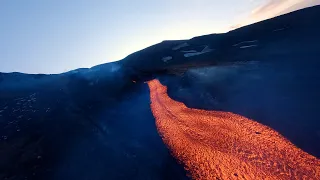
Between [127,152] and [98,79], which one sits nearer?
[127,152]

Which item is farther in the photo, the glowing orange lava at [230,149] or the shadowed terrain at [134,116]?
the shadowed terrain at [134,116]

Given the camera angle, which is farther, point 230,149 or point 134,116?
point 134,116

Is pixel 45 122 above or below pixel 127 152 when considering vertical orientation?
above

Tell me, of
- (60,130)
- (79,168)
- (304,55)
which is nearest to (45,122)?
(60,130)

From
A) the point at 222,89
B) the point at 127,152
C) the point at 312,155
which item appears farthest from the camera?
the point at 222,89

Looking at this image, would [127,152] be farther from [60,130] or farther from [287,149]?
[287,149]

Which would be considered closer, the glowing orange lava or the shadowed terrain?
the glowing orange lava

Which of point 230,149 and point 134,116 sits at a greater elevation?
point 134,116

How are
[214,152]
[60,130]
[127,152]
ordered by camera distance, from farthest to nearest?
[60,130], [127,152], [214,152]
